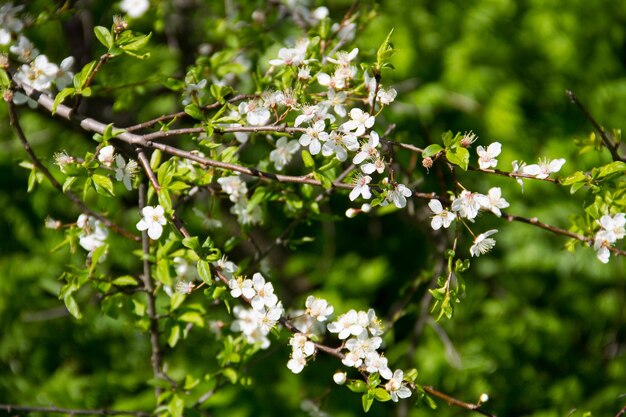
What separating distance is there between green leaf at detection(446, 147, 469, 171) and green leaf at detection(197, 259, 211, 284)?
0.47m

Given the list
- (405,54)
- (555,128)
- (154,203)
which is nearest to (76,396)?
(154,203)

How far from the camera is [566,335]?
2.74 metres

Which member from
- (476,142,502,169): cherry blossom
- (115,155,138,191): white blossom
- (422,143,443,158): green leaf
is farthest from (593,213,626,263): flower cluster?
(115,155,138,191): white blossom

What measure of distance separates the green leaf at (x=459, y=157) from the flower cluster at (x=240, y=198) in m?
A: 0.48

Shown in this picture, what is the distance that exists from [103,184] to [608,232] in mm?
967

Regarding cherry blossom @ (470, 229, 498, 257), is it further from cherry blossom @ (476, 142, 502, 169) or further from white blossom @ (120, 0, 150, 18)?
white blossom @ (120, 0, 150, 18)

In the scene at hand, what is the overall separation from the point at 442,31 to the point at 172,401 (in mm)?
1949

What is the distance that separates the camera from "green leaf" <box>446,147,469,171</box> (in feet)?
3.76

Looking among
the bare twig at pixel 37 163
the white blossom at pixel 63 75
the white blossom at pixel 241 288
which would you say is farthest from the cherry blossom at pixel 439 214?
the white blossom at pixel 63 75

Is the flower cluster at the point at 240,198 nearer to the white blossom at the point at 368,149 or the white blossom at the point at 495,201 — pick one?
the white blossom at the point at 368,149

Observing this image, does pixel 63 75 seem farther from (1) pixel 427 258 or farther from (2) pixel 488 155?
(1) pixel 427 258

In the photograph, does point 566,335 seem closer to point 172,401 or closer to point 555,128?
point 555,128

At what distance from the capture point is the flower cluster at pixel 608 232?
1.27 m

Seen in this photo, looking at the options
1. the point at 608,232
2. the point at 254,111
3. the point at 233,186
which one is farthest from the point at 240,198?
the point at 608,232
